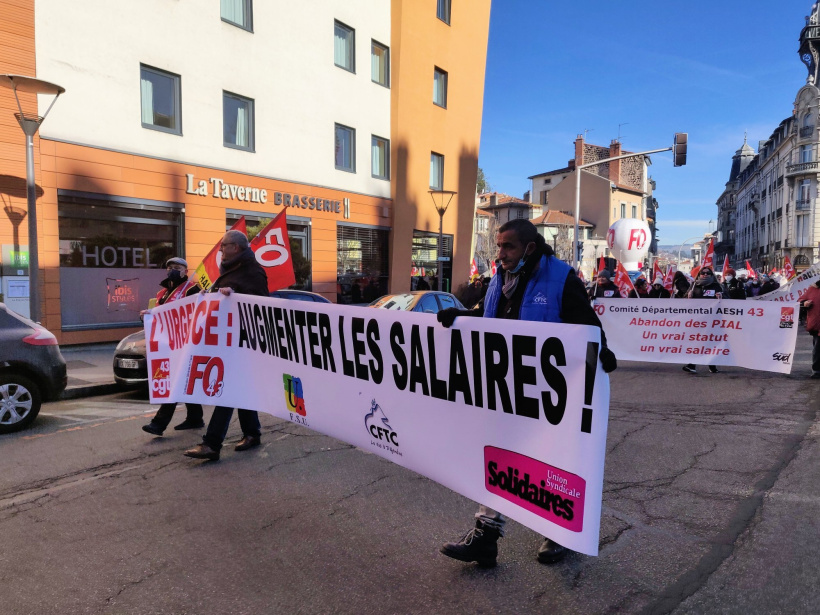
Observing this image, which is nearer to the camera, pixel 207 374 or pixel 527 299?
pixel 527 299

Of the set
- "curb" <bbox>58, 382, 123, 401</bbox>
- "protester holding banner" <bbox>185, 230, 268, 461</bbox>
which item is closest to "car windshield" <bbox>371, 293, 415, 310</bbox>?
"curb" <bbox>58, 382, 123, 401</bbox>

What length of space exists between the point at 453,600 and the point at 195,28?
15683mm

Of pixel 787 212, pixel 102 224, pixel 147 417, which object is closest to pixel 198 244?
pixel 102 224

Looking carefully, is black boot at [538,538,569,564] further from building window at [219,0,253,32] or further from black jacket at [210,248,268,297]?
building window at [219,0,253,32]

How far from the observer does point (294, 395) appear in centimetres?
479

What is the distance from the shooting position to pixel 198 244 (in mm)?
15125

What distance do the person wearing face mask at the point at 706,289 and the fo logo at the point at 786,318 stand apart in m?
1.13

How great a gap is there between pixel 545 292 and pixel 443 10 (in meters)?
23.6

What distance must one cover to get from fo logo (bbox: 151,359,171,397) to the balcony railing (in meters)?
75.5

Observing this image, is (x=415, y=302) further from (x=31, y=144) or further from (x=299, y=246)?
(x=299, y=246)

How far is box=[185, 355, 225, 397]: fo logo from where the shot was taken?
5426mm

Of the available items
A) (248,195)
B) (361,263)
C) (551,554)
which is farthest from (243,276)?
(361,263)

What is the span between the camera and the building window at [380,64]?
21.0 m

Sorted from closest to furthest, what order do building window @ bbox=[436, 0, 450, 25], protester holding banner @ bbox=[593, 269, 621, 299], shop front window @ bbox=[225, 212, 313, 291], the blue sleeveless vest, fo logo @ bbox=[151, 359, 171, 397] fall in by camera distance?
the blue sleeveless vest → fo logo @ bbox=[151, 359, 171, 397] → protester holding banner @ bbox=[593, 269, 621, 299] → shop front window @ bbox=[225, 212, 313, 291] → building window @ bbox=[436, 0, 450, 25]
